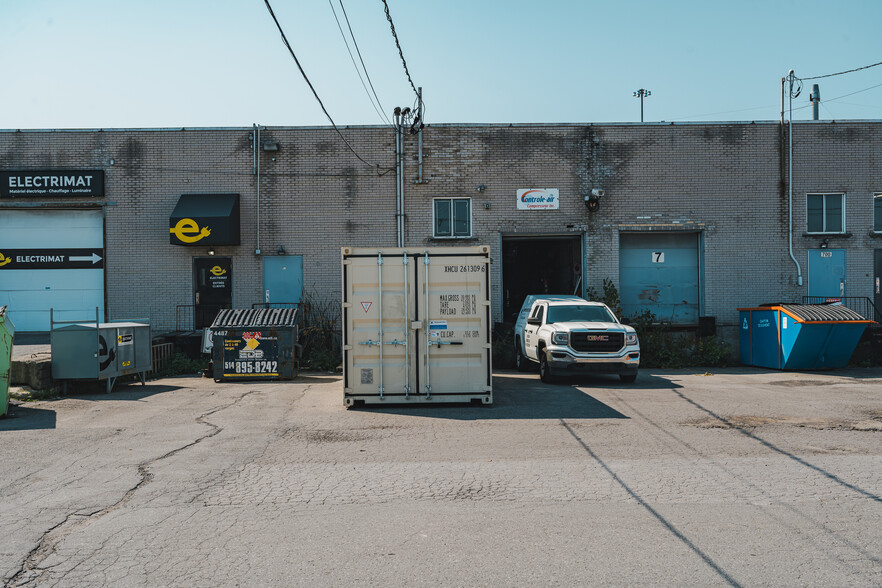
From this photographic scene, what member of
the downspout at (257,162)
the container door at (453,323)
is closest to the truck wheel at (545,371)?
the container door at (453,323)

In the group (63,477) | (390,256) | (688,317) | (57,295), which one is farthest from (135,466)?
(688,317)

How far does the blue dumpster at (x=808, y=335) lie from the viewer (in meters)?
16.4

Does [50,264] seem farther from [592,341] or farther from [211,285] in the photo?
[592,341]

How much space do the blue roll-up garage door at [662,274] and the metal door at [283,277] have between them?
1030 centimetres

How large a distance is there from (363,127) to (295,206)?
3.29m

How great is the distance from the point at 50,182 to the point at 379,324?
48.7ft

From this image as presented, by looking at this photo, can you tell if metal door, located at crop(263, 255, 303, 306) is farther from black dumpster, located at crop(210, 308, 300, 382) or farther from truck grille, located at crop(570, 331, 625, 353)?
truck grille, located at crop(570, 331, 625, 353)

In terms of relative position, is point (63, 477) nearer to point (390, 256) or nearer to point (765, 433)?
point (390, 256)

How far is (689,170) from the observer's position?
68.7 ft

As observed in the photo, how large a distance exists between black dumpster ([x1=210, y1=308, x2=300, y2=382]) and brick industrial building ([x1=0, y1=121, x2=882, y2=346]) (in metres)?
5.29

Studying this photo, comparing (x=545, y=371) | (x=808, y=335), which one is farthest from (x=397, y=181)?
(x=808, y=335)

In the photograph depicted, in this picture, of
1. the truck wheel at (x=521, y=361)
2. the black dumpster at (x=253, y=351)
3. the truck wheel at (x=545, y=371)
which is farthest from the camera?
the truck wheel at (x=521, y=361)

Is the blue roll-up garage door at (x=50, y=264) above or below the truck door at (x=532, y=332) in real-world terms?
above

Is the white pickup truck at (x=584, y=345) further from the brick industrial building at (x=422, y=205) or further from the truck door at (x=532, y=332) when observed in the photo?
the brick industrial building at (x=422, y=205)
